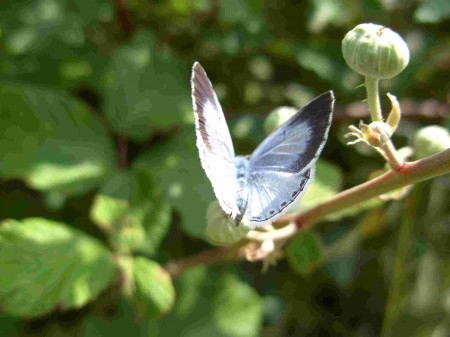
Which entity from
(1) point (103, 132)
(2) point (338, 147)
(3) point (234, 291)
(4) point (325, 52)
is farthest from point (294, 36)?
(3) point (234, 291)

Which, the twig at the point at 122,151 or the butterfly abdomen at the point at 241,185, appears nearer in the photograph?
the butterfly abdomen at the point at 241,185

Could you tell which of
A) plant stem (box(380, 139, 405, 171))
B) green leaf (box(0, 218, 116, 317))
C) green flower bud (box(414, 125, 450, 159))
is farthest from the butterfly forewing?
green leaf (box(0, 218, 116, 317))

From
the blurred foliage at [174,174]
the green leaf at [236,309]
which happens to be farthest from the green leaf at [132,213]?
the green leaf at [236,309]

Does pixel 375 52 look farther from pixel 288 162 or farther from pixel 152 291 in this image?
pixel 152 291

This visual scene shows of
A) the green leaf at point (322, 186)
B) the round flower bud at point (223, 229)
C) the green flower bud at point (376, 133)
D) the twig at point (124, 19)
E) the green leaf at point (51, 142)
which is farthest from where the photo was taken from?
the twig at point (124, 19)

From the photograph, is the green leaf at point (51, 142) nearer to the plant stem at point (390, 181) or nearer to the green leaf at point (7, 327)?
the green leaf at point (7, 327)

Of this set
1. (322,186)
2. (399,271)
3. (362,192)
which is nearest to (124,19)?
(322,186)

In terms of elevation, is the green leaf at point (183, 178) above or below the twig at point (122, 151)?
above

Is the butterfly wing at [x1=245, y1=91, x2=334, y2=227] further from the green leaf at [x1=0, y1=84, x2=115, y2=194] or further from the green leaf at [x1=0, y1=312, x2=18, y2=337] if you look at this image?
the green leaf at [x1=0, y1=312, x2=18, y2=337]
